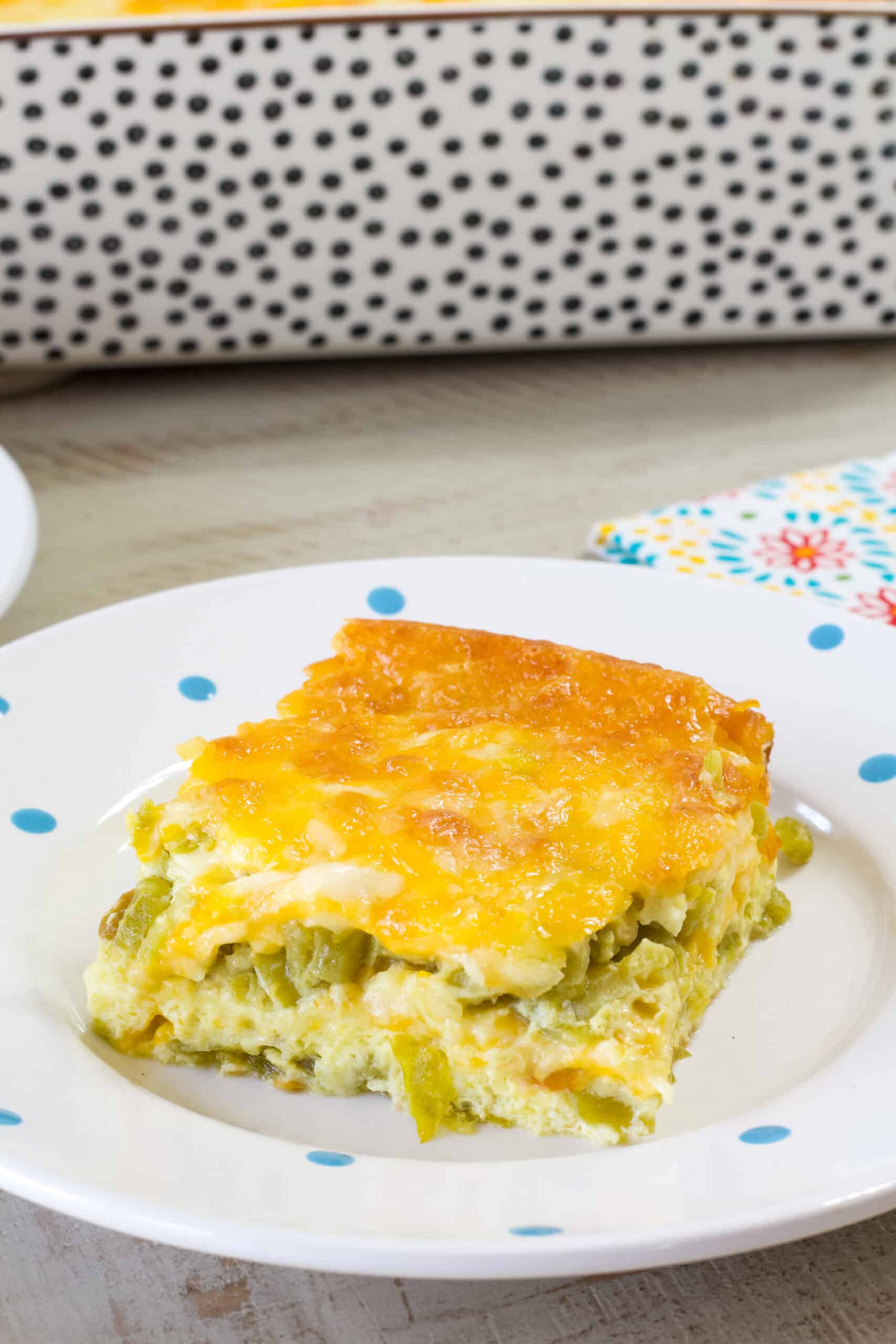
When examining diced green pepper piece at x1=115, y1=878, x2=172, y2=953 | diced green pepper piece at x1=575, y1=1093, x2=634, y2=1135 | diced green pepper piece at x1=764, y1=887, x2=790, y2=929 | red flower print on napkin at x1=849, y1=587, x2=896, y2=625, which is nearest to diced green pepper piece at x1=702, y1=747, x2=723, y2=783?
diced green pepper piece at x1=764, y1=887, x2=790, y2=929

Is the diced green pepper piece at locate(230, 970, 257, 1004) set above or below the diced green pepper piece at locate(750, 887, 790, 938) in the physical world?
above

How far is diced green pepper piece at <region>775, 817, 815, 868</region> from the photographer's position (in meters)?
1.94

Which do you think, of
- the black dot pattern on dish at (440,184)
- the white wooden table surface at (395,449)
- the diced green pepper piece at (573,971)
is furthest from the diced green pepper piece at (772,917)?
Result: the black dot pattern on dish at (440,184)

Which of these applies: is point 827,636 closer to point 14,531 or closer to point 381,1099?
point 381,1099

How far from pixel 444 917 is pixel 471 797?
18cm

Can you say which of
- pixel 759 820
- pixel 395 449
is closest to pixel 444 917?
pixel 759 820

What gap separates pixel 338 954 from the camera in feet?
5.04

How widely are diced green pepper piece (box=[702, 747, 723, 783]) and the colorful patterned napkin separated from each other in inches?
39.1

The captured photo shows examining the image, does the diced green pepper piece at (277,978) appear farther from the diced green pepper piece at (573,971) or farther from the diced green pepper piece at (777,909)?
the diced green pepper piece at (777,909)

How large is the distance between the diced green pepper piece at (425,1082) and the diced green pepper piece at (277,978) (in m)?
0.12

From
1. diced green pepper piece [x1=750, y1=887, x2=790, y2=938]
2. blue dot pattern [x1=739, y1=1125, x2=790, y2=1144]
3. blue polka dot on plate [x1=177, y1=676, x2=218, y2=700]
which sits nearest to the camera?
blue dot pattern [x1=739, y1=1125, x2=790, y2=1144]

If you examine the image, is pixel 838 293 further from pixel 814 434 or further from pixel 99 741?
pixel 99 741

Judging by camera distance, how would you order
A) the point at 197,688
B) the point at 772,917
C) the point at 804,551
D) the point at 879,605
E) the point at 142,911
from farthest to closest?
the point at 804,551 < the point at 879,605 < the point at 197,688 < the point at 772,917 < the point at 142,911

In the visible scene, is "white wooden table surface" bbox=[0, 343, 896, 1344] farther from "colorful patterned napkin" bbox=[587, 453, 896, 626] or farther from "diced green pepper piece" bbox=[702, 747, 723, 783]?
"diced green pepper piece" bbox=[702, 747, 723, 783]
